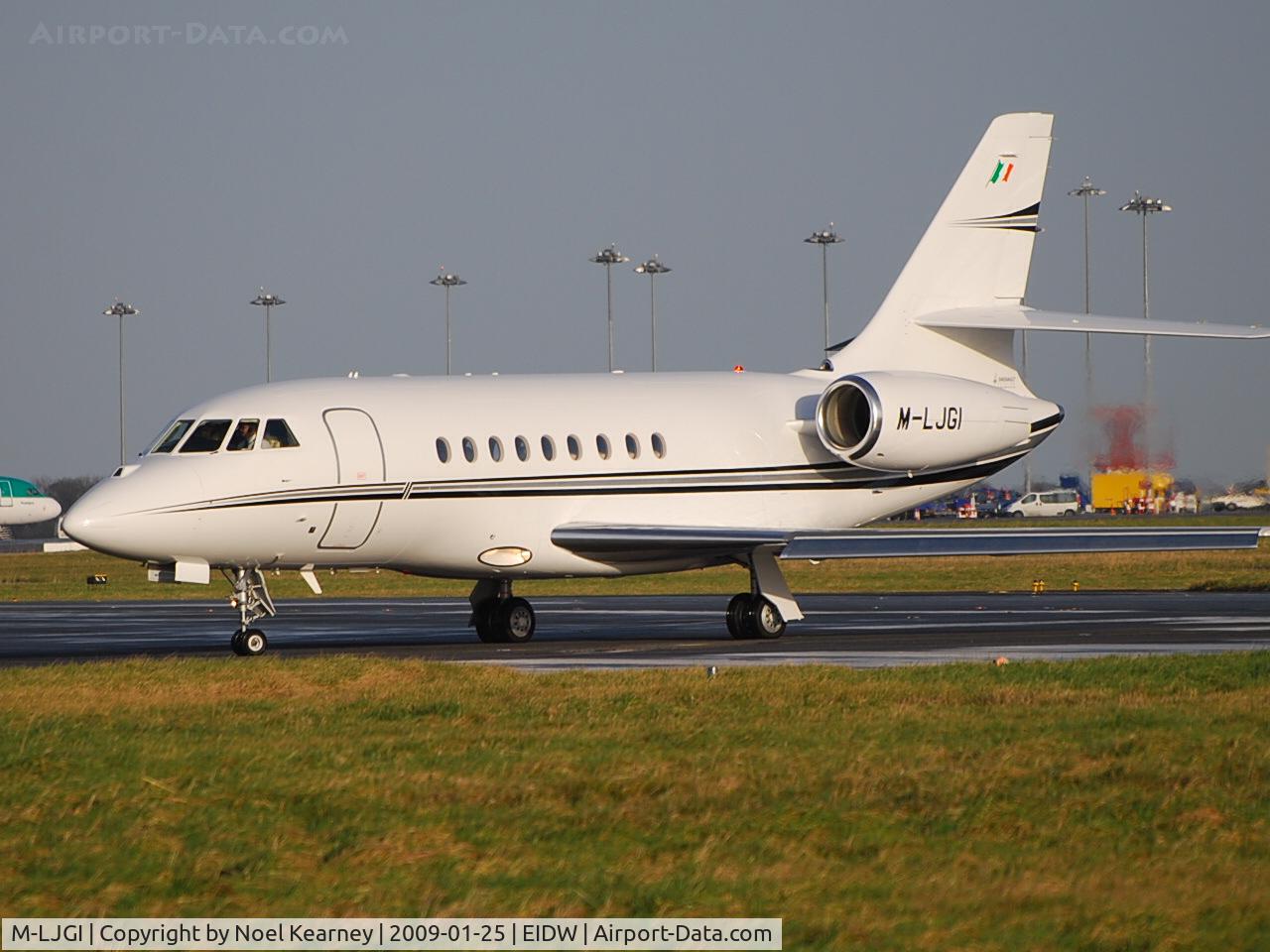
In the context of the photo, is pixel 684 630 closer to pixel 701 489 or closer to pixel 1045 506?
pixel 701 489

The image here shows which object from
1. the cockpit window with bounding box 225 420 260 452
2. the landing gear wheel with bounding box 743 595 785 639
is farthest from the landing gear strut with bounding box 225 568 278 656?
the landing gear wheel with bounding box 743 595 785 639

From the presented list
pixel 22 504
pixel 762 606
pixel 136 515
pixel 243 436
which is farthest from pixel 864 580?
pixel 22 504

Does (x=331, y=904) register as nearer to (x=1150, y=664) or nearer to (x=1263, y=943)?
(x=1263, y=943)

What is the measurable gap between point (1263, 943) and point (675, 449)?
1908cm

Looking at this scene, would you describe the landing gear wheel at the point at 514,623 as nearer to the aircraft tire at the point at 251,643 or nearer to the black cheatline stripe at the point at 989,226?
the aircraft tire at the point at 251,643

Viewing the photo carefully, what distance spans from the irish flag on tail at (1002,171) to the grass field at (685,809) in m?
15.0

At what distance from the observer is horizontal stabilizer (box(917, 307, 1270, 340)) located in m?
25.6

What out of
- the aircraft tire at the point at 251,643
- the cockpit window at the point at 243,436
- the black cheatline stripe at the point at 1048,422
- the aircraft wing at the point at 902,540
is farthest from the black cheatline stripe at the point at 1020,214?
the aircraft tire at the point at 251,643

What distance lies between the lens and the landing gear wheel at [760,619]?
82.4 feet

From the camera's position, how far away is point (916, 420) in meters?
26.5

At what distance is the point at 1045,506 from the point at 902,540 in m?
93.4

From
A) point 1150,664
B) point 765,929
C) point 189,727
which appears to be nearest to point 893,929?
Result: point 765,929

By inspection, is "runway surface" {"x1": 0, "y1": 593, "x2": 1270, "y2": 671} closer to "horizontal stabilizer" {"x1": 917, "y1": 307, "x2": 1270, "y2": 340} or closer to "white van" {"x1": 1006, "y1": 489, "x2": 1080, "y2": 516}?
"horizontal stabilizer" {"x1": 917, "y1": 307, "x2": 1270, "y2": 340}

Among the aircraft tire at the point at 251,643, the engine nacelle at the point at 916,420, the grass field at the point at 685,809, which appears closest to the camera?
the grass field at the point at 685,809
